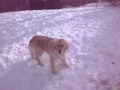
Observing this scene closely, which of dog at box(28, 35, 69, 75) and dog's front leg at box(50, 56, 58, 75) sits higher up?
dog at box(28, 35, 69, 75)

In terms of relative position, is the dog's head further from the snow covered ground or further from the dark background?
the dark background

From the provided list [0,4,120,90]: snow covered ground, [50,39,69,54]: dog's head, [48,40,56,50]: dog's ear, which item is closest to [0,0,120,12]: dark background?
[0,4,120,90]: snow covered ground

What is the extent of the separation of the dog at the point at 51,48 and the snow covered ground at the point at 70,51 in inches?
7.2

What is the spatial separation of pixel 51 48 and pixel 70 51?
1057 millimetres

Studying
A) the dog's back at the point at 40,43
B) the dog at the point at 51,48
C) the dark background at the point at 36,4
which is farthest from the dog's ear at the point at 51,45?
the dark background at the point at 36,4

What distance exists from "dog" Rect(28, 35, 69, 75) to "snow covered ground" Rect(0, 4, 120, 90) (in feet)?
0.60

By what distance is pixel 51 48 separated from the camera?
5074mm

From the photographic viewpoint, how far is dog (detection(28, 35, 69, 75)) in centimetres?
492

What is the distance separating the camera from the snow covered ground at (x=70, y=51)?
16.4ft

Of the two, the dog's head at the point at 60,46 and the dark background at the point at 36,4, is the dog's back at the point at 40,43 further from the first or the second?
the dark background at the point at 36,4

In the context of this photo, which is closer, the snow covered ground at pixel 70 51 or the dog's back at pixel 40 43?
the snow covered ground at pixel 70 51

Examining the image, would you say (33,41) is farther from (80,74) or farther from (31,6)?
(31,6)

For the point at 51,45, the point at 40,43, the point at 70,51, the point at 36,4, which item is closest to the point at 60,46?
the point at 51,45

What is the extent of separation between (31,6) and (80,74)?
25.4ft
